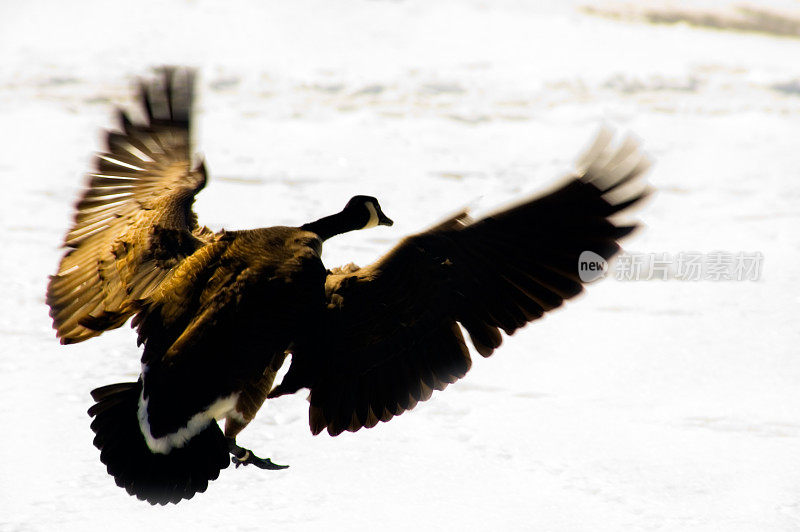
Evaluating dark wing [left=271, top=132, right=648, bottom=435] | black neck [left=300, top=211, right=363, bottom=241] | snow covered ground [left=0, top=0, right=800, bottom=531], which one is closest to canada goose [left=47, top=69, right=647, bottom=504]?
dark wing [left=271, top=132, right=648, bottom=435]

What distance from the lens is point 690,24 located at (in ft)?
33.8

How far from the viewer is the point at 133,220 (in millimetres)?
3336

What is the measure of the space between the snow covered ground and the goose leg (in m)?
0.06

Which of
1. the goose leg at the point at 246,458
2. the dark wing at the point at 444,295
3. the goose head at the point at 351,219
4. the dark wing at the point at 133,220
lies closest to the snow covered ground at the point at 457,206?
the goose leg at the point at 246,458

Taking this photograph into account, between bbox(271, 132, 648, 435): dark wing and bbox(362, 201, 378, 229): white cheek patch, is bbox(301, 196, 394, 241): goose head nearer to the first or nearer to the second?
bbox(362, 201, 378, 229): white cheek patch

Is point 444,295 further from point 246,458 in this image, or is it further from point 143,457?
point 143,457

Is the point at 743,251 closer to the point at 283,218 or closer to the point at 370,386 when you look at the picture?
the point at 283,218

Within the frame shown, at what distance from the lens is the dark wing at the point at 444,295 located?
2.74 meters

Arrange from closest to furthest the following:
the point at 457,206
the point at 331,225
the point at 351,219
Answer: the point at 331,225
the point at 351,219
the point at 457,206

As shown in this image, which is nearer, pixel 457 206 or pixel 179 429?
pixel 179 429

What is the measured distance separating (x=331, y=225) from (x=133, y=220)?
0.69 m

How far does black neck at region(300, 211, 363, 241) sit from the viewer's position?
3.28 m

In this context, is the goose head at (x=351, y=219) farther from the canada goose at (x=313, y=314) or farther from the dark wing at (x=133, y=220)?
the dark wing at (x=133, y=220)

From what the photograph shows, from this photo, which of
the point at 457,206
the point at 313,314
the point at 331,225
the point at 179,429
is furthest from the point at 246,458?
the point at 457,206
